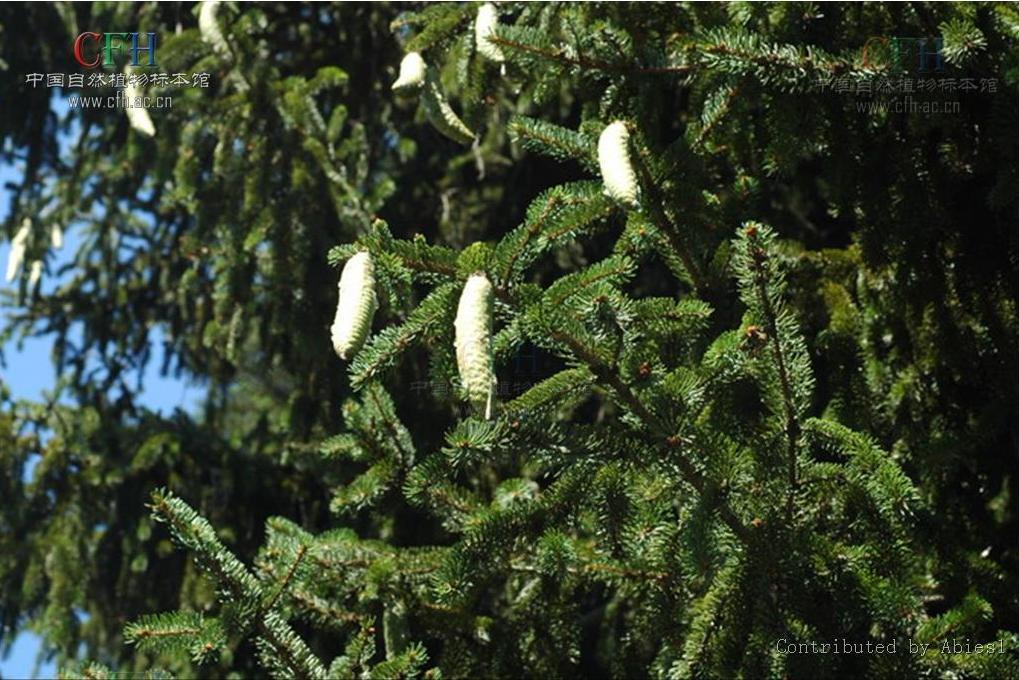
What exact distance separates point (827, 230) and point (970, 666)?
8.24 feet

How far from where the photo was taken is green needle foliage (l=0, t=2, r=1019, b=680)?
9.91 ft

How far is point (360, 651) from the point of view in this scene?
348 centimetres

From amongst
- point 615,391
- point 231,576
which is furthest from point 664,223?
point 231,576

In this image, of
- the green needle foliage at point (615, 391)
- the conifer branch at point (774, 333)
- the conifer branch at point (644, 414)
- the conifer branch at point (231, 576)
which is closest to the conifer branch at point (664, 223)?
the green needle foliage at point (615, 391)

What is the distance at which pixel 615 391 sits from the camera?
2885 millimetres

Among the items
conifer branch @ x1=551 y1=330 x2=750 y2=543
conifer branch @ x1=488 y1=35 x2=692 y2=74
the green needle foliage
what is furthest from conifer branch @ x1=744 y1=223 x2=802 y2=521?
conifer branch @ x1=488 y1=35 x2=692 y2=74

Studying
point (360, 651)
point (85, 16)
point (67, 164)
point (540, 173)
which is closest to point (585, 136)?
point (360, 651)

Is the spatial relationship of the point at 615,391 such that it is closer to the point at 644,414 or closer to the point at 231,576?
the point at 644,414

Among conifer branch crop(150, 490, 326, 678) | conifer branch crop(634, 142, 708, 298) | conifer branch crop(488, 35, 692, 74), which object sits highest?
conifer branch crop(488, 35, 692, 74)

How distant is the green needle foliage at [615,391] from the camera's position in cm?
302

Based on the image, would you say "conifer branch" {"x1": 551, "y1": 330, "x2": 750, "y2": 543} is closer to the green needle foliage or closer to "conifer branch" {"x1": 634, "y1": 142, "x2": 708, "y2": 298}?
the green needle foliage

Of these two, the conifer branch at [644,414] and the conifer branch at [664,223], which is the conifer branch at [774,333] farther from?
the conifer branch at [664,223]

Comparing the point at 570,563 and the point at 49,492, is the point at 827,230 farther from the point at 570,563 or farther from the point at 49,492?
the point at 49,492

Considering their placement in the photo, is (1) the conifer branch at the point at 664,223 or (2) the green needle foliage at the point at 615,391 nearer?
(2) the green needle foliage at the point at 615,391
